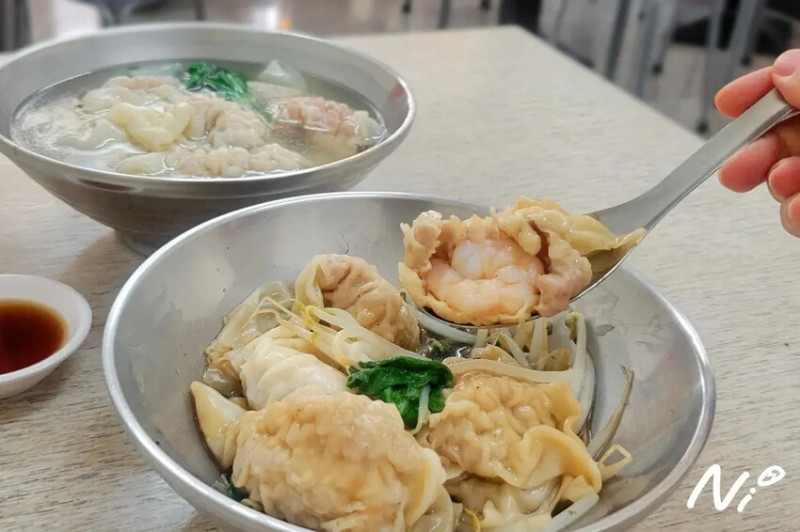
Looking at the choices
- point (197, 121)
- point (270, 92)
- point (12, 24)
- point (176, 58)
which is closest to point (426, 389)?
point (197, 121)

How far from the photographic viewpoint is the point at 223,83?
64.4 inches

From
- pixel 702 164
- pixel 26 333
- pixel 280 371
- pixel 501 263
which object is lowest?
pixel 26 333

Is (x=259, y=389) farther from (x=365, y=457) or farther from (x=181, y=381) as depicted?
(x=365, y=457)

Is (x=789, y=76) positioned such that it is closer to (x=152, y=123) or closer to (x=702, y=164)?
(x=702, y=164)

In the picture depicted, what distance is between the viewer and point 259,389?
90 centimetres

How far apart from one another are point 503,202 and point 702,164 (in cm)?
58

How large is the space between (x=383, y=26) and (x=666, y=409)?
16.3 ft

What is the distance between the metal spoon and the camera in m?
1.01

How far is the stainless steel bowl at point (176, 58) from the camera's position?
111cm

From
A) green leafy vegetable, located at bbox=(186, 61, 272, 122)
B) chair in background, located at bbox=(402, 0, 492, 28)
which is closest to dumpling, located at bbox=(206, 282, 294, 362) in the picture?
green leafy vegetable, located at bbox=(186, 61, 272, 122)

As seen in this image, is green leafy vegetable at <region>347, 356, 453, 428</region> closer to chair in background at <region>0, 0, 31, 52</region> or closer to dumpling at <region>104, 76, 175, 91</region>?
dumpling at <region>104, 76, 175, 91</region>

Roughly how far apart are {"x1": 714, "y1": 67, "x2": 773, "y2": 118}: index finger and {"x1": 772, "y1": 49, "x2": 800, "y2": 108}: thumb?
10 cm

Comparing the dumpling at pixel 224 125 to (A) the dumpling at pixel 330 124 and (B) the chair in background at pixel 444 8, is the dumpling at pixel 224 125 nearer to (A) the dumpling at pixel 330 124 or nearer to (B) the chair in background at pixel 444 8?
(A) the dumpling at pixel 330 124

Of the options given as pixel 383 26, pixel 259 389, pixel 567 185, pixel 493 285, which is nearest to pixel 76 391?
pixel 259 389
